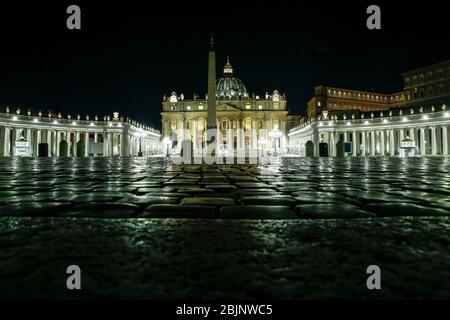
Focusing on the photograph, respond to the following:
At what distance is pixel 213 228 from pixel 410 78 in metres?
89.7

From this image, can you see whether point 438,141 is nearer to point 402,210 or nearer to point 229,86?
point 402,210

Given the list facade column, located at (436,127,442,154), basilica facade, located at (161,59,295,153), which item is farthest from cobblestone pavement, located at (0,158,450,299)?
basilica facade, located at (161,59,295,153)

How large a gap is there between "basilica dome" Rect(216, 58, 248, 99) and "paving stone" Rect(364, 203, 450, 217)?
11993 cm

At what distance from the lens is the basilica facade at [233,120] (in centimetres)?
10581

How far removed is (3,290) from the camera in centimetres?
121

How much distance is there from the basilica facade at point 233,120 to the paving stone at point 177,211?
10030 centimetres

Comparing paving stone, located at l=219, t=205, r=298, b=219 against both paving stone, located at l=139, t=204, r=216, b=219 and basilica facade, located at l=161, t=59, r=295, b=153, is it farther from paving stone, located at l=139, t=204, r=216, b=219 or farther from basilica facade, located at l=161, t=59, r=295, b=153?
basilica facade, located at l=161, t=59, r=295, b=153

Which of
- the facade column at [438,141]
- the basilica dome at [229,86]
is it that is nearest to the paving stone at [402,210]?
the facade column at [438,141]

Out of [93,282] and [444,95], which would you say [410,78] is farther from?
[93,282]

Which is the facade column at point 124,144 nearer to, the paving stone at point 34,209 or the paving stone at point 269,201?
the paving stone at point 34,209

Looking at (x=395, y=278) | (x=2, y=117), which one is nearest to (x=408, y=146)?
(x=395, y=278)

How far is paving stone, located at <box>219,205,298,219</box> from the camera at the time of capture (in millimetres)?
2818

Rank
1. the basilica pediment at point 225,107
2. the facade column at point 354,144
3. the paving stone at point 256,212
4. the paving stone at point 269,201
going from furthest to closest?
the basilica pediment at point 225,107, the facade column at point 354,144, the paving stone at point 269,201, the paving stone at point 256,212

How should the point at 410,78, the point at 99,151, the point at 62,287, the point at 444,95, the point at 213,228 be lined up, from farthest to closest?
the point at 410,78 < the point at 444,95 < the point at 99,151 < the point at 213,228 < the point at 62,287
